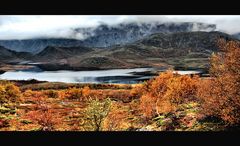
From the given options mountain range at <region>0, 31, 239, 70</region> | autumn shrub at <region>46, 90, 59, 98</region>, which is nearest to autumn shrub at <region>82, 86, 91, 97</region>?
mountain range at <region>0, 31, 239, 70</region>

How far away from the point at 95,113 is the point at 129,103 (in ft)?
7.73

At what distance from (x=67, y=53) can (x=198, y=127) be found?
33.0 feet

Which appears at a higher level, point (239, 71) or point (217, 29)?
point (217, 29)

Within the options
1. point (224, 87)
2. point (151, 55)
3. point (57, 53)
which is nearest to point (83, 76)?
point (57, 53)

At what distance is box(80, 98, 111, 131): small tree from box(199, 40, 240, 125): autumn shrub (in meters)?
6.29

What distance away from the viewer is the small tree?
87.6 feet

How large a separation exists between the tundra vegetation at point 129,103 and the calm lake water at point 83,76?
1.29 ft

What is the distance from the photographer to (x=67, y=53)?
28203mm

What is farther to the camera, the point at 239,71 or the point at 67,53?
the point at 67,53

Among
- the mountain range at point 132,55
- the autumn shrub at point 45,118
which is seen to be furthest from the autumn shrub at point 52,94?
the mountain range at point 132,55

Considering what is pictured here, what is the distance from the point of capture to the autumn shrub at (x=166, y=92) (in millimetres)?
27359
